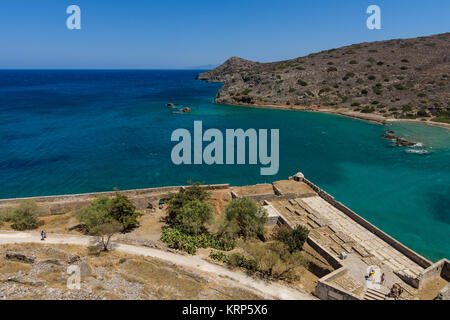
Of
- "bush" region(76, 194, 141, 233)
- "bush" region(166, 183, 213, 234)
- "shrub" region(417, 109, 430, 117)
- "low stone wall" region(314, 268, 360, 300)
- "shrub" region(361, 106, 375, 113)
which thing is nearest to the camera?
"low stone wall" region(314, 268, 360, 300)

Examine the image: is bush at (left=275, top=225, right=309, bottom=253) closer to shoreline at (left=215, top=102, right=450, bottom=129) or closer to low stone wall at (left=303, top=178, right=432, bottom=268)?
low stone wall at (left=303, top=178, right=432, bottom=268)

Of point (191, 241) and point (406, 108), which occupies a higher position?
point (406, 108)

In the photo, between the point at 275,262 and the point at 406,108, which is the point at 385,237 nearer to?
the point at 275,262

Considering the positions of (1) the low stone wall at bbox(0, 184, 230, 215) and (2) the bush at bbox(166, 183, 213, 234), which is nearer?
(2) the bush at bbox(166, 183, 213, 234)

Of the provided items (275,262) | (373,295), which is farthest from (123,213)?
(373,295)

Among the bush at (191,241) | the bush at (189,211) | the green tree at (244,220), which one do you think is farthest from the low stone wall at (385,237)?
the bush at (189,211)

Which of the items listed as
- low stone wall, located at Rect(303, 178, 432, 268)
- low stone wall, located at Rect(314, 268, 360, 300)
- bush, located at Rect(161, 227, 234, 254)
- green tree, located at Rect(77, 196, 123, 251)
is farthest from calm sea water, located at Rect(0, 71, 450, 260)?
bush, located at Rect(161, 227, 234, 254)
